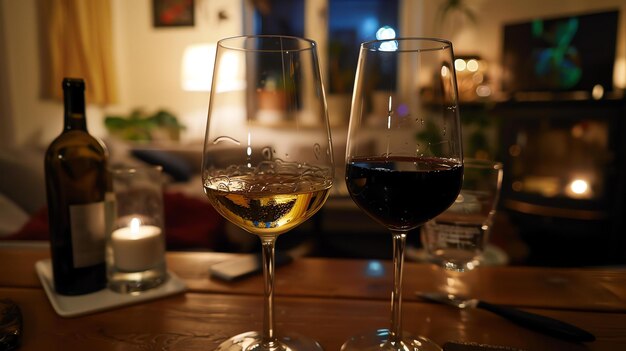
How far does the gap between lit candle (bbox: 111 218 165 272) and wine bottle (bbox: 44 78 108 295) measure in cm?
3

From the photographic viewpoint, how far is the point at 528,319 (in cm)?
58

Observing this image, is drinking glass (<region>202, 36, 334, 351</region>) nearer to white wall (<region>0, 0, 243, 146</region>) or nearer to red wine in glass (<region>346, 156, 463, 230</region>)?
red wine in glass (<region>346, 156, 463, 230</region>)

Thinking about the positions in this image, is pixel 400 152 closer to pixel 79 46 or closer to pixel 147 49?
pixel 79 46

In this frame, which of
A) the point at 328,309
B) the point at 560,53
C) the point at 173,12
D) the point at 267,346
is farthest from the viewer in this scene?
the point at 173,12

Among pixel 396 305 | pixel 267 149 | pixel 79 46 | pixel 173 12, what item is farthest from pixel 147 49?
pixel 396 305

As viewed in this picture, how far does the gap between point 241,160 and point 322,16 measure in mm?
4044

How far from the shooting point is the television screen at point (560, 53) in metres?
3.12

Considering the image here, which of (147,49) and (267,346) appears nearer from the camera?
(267,346)

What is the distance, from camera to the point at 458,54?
12.1ft

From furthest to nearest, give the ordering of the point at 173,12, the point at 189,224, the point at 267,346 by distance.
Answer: the point at 173,12, the point at 189,224, the point at 267,346

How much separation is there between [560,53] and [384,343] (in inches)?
137

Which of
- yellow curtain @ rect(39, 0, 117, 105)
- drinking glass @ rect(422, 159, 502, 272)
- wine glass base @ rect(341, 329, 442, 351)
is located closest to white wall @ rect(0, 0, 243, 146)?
yellow curtain @ rect(39, 0, 117, 105)

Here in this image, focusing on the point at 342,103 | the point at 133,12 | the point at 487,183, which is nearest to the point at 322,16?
the point at 342,103

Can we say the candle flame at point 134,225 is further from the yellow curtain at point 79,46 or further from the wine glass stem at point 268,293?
the yellow curtain at point 79,46
